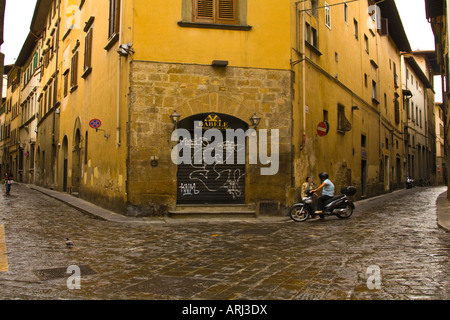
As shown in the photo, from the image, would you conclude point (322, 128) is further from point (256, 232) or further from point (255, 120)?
point (256, 232)

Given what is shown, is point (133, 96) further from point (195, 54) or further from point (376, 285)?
point (376, 285)

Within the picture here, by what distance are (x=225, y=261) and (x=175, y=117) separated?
697cm

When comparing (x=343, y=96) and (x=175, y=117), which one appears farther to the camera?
(x=343, y=96)

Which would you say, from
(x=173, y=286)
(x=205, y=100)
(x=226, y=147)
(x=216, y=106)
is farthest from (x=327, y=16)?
(x=173, y=286)

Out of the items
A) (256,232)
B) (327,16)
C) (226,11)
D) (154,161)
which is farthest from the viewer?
(327,16)

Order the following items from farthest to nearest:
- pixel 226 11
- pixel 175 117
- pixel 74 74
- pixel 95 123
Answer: pixel 74 74, pixel 95 123, pixel 226 11, pixel 175 117

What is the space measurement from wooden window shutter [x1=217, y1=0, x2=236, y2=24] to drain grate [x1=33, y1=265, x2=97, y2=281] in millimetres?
9478

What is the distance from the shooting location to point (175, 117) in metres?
12.4

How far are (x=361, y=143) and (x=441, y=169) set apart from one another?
3960cm

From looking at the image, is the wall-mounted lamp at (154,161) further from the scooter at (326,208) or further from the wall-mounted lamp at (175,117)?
the scooter at (326,208)

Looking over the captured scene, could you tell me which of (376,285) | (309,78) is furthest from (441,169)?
(376,285)

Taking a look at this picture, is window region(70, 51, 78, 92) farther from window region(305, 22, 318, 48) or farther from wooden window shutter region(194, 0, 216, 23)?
window region(305, 22, 318, 48)

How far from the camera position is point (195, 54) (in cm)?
1275

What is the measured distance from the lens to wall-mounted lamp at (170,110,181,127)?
12391 millimetres
